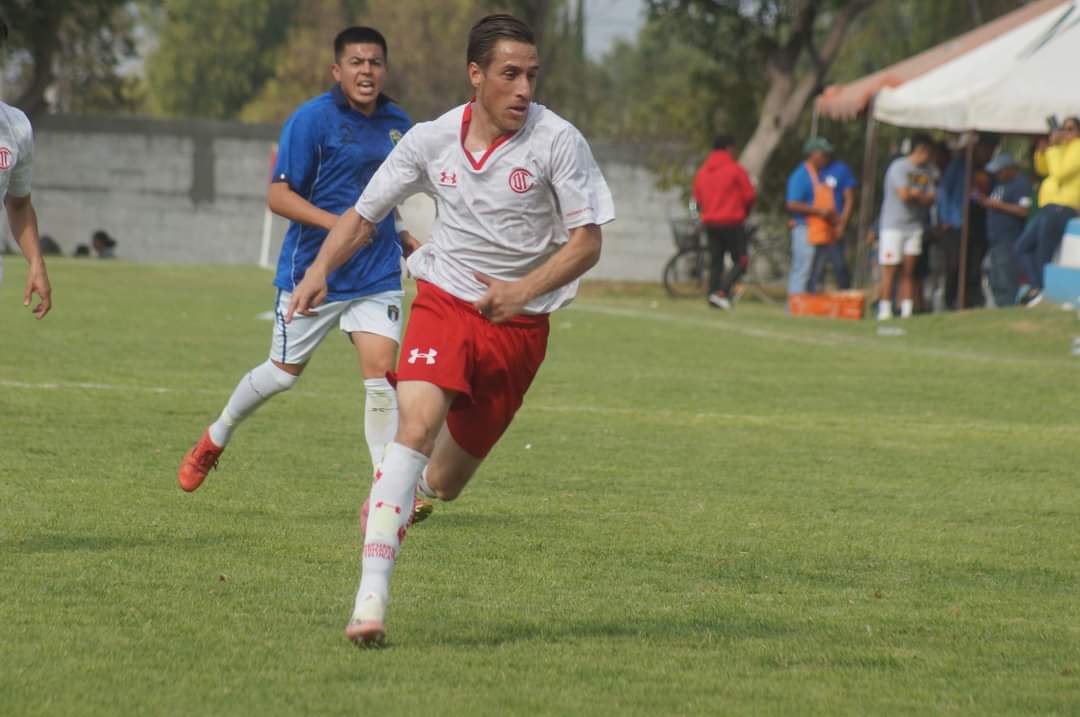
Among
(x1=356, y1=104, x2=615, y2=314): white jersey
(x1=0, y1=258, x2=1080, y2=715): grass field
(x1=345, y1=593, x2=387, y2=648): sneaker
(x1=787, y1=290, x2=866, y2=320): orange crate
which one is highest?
(x1=356, y1=104, x2=615, y2=314): white jersey

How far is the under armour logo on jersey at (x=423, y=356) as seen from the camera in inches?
241

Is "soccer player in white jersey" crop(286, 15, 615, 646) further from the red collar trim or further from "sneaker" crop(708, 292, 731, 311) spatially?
"sneaker" crop(708, 292, 731, 311)

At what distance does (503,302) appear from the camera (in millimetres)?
5961

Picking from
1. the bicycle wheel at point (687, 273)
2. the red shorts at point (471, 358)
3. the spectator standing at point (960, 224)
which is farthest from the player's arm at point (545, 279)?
the bicycle wheel at point (687, 273)

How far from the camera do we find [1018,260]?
75.5 ft

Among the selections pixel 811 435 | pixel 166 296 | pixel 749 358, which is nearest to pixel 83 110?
pixel 166 296

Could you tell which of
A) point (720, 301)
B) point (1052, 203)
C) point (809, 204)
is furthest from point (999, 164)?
point (720, 301)

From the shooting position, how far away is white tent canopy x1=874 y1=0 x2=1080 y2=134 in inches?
860

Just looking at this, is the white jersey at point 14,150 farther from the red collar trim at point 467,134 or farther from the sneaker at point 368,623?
the sneaker at point 368,623

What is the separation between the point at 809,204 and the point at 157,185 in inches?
887

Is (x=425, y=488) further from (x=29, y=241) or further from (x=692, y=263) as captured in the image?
(x=692, y=263)

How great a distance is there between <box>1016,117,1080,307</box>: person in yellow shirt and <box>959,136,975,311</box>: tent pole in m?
0.74

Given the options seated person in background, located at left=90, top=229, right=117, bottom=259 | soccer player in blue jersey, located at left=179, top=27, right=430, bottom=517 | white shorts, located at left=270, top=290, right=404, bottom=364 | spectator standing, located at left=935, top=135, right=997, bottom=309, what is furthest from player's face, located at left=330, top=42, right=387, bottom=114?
seated person in background, located at left=90, top=229, right=117, bottom=259

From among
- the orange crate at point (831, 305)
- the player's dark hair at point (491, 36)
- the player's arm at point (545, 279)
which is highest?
the player's dark hair at point (491, 36)
